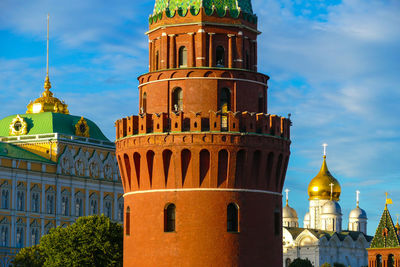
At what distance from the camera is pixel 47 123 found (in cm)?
13938

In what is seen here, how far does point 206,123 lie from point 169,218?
220 inches

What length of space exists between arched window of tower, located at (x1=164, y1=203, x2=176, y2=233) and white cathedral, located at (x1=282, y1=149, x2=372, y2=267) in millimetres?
126540

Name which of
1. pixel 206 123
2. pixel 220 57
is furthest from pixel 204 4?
pixel 206 123

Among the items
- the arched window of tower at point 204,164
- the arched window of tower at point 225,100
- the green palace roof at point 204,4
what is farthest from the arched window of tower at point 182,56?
the arched window of tower at point 204,164

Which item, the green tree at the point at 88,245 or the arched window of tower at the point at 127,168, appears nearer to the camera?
the arched window of tower at the point at 127,168

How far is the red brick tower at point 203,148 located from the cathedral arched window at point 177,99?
6cm

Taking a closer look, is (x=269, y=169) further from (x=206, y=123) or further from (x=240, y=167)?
(x=206, y=123)

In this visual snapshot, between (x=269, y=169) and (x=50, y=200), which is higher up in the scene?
(x=50, y=200)

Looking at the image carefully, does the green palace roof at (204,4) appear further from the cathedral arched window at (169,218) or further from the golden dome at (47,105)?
the golden dome at (47,105)

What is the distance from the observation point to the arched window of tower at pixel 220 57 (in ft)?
201

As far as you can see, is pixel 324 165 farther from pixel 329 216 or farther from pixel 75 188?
pixel 75 188

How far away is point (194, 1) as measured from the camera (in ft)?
201

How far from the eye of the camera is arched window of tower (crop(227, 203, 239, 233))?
59.2m

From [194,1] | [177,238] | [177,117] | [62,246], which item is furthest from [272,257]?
[62,246]
